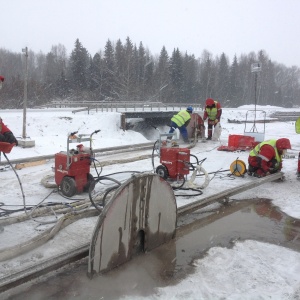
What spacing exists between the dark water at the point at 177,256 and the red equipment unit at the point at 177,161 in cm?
146

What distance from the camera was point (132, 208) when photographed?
404 cm

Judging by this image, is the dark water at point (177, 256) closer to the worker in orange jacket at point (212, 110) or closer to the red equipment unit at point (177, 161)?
the red equipment unit at point (177, 161)

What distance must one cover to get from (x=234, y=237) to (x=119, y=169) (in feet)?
16.2

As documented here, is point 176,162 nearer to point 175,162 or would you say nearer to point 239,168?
point 175,162

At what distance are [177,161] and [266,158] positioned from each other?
2261mm

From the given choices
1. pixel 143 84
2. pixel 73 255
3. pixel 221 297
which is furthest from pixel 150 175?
pixel 143 84

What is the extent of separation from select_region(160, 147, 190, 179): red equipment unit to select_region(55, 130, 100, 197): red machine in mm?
1816

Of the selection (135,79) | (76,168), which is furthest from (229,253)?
(135,79)

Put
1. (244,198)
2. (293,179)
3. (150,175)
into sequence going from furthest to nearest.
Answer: (293,179)
(244,198)
(150,175)

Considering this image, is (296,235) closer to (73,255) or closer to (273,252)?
(273,252)

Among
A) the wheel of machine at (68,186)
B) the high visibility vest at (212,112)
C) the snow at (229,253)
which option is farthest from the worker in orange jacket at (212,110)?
the wheel of machine at (68,186)

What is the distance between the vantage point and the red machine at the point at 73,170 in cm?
667

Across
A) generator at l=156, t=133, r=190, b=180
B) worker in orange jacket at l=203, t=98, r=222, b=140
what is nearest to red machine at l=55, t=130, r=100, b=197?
generator at l=156, t=133, r=190, b=180

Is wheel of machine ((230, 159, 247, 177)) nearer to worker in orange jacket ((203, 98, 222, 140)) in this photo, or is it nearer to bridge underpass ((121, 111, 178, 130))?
worker in orange jacket ((203, 98, 222, 140))
